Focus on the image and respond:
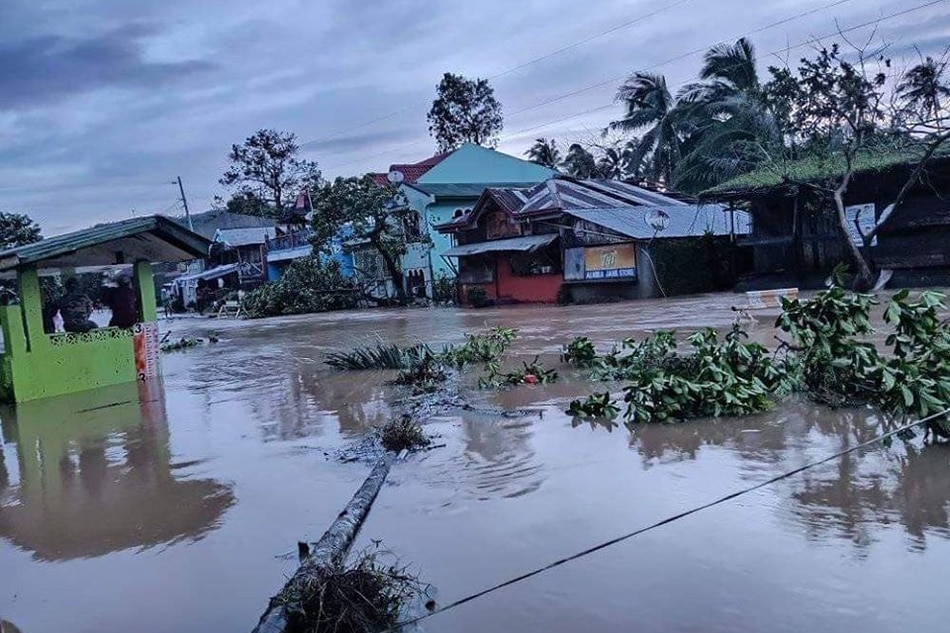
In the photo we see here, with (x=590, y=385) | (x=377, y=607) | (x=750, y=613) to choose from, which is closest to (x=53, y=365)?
(x=590, y=385)

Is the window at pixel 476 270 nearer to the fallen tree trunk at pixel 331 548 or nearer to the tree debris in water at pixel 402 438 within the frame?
the tree debris in water at pixel 402 438

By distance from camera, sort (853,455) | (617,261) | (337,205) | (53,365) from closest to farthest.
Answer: (853,455), (53,365), (617,261), (337,205)

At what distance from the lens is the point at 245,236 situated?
183 feet

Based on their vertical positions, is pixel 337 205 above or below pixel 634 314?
above

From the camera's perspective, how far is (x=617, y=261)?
28.4 m

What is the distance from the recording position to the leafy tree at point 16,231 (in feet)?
95.8

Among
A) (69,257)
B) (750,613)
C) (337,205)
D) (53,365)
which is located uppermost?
(337,205)

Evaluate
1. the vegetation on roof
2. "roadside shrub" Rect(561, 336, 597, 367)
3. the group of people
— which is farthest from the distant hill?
"roadside shrub" Rect(561, 336, 597, 367)

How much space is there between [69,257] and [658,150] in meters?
31.5

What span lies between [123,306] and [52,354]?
2000 millimetres

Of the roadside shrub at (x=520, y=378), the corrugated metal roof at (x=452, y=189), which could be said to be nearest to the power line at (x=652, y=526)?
the roadside shrub at (x=520, y=378)

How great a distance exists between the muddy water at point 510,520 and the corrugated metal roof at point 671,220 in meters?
19.3

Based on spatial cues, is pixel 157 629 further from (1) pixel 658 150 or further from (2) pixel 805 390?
(1) pixel 658 150

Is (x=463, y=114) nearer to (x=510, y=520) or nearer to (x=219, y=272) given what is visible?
(x=219, y=272)
